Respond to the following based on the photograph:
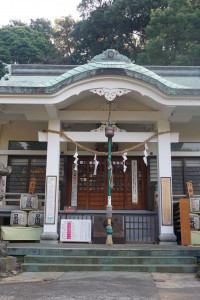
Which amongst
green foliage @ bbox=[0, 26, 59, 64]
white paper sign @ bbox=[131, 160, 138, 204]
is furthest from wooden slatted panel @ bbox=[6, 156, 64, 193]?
green foliage @ bbox=[0, 26, 59, 64]

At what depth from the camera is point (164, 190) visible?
9125mm

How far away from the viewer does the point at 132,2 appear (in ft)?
98.7

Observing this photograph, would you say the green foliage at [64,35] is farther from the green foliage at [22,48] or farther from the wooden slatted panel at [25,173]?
the wooden slatted panel at [25,173]

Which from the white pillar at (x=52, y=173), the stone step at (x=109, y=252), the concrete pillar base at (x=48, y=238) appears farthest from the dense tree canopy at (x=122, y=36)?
the stone step at (x=109, y=252)

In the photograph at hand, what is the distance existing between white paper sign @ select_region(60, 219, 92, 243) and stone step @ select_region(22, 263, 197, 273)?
7.38 feet

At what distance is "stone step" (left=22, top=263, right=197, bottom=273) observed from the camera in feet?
20.7

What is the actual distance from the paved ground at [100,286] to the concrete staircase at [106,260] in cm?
26

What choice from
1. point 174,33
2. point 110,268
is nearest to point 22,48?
point 174,33

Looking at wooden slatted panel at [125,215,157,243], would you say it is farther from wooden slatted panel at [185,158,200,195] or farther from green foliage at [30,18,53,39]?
green foliage at [30,18,53,39]

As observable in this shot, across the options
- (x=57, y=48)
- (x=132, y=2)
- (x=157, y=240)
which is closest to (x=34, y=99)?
(x=157, y=240)

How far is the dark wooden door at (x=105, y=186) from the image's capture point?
1119 centimetres

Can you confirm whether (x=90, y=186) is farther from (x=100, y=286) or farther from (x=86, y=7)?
(x=86, y=7)

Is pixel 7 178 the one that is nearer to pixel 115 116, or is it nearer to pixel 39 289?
pixel 115 116

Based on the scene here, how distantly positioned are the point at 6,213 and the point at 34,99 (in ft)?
12.6
